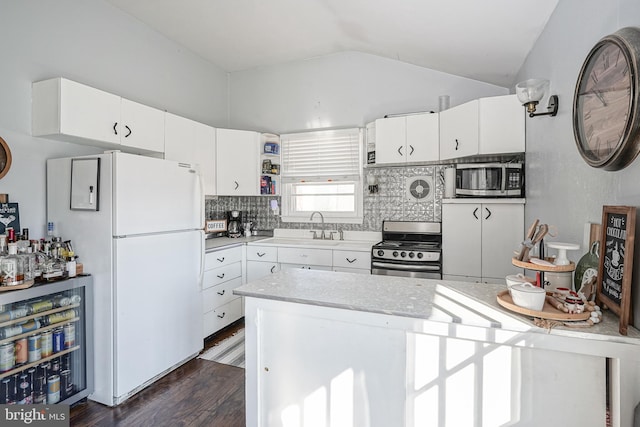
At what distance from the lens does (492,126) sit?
2.84 metres

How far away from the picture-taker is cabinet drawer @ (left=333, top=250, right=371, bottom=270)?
336 cm

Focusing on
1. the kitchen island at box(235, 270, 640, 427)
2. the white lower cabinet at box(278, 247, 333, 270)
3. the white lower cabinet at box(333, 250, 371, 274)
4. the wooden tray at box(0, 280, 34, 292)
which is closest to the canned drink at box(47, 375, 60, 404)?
the wooden tray at box(0, 280, 34, 292)

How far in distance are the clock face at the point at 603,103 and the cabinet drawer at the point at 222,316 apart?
123 inches

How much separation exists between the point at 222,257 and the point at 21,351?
166 cm

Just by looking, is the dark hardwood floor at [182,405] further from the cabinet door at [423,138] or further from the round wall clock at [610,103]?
the cabinet door at [423,138]

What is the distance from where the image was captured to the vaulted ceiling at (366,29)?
2.27m

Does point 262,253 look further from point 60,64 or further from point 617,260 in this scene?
point 617,260

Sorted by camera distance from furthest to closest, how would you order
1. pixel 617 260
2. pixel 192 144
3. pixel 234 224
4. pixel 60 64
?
1. pixel 234 224
2. pixel 192 144
3. pixel 60 64
4. pixel 617 260

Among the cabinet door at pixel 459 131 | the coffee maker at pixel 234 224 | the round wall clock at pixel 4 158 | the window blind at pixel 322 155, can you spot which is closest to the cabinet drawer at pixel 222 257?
the coffee maker at pixel 234 224

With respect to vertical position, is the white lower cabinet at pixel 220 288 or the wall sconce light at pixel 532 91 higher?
the wall sconce light at pixel 532 91

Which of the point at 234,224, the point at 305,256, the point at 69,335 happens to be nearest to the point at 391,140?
the point at 305,256

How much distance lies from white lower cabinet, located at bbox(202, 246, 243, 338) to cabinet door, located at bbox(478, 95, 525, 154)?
2.66 metres

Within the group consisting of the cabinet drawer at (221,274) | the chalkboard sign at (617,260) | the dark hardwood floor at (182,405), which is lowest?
the dark hardwood floor at (182,405)

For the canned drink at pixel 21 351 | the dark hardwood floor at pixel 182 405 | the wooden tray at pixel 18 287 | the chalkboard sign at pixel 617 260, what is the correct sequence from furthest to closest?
the dark hardwood floor at pixel 182 405, the canned drink at pixel 21 351, the wooden tray at pixel 18 287, the chalkboard sign at pixel 617 260
